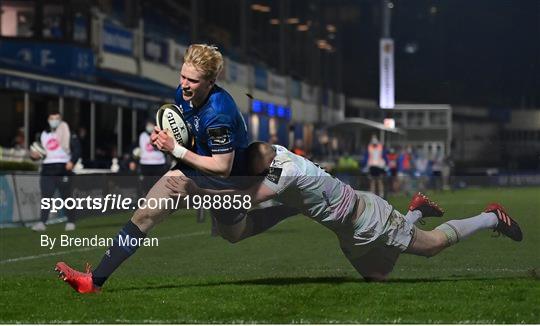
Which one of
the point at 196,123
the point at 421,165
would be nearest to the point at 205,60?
the point at 196,123

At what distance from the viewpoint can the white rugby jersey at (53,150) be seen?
1838 centimetres

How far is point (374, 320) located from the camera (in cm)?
841

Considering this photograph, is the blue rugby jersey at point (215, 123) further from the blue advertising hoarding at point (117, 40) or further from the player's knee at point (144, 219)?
the blue advertising hoarding at point (117, 40)

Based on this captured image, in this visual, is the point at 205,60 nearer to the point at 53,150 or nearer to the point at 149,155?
the point at 53,150

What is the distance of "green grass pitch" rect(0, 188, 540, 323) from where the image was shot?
873 cm

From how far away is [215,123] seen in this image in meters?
9.47

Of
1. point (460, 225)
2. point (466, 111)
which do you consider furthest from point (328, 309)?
point (466, 111)

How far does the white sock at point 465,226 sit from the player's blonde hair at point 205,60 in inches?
96.2

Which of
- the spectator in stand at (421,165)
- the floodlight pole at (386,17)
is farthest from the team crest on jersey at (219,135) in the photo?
the spectator in stand at (421,165)

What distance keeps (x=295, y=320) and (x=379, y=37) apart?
10620mm

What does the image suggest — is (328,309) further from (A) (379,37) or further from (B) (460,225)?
(A) (379,37)

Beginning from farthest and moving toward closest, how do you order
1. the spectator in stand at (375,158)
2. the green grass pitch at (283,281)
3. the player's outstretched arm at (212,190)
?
the spectator in stand at (375,158) < the player's outstretched arm at (212,190) < the green grass pitch at (283,281)

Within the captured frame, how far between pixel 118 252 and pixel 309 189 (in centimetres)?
148

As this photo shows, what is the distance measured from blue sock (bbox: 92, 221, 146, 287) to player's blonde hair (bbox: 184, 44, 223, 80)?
124 cm
